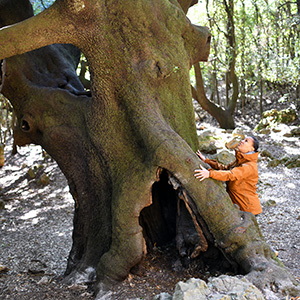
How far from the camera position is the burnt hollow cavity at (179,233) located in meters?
3.51

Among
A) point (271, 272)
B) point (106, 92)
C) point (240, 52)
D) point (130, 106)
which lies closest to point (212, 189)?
point (271, 272)

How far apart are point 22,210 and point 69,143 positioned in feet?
16.9

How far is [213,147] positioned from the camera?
30.4 feet

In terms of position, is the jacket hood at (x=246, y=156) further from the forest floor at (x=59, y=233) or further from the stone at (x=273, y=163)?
the stone at (x=273, y=163)

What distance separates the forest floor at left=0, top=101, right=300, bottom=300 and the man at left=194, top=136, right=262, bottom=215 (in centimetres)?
93

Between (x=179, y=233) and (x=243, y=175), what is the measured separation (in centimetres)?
100

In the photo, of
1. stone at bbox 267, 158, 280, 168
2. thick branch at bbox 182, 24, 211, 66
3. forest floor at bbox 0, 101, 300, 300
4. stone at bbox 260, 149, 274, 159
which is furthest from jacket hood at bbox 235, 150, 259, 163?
stone at bbox 260, 149, 274, 159

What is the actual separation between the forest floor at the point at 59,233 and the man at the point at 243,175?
3.04 feet

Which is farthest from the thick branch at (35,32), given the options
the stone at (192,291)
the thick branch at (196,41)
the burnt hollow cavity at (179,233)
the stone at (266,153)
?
the stone at (266,153)

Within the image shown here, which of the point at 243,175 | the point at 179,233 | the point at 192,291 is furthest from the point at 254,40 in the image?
the point at 192,291

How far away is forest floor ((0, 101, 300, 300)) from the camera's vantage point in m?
3.71

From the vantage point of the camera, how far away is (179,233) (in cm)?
390

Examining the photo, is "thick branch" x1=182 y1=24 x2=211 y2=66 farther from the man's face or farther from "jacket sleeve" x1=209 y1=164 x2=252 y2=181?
"jacket sleeve" x1=209 y1=164 x2=252 y2=181

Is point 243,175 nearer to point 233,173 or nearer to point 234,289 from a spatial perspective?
point 233,173
